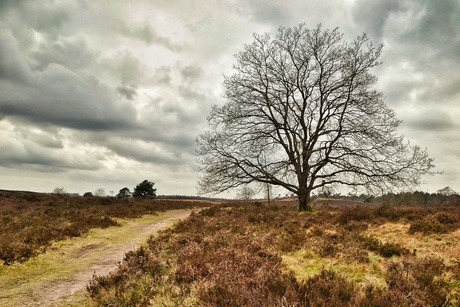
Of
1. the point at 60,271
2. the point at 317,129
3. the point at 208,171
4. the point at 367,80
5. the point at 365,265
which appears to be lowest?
the point at 60,271

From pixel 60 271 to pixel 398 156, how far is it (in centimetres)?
1555

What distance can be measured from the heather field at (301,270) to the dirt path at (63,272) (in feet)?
1.80

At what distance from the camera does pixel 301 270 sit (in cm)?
612

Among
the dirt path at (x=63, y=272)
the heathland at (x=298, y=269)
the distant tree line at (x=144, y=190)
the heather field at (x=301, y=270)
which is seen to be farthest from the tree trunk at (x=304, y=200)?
the distant tree line at (x=144, y=190)

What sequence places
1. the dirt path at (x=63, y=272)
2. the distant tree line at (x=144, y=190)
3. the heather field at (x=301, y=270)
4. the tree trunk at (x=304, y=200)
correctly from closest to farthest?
the heather field at (x=301, y=270) < the dirt path at (x=63, y=272) < the tree trunk at (x=304, y=200) < the distant tree line at (x=144, y=190)

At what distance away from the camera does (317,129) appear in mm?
16984

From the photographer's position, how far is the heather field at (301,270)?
439 centimetres

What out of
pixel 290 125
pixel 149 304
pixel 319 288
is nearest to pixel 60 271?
pixel 149 304

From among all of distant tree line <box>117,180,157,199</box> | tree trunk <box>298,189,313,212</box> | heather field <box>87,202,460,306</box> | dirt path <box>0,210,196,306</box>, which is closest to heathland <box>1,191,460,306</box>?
heather field <box>87,202,460,306</box>

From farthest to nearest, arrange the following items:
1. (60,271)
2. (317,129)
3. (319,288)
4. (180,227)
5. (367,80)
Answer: (317,129) < (367,80) < (180,227) < (60,271) < (319,288)

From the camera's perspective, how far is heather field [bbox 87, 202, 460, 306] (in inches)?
173

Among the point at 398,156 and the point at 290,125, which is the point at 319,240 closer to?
the point at 398,156

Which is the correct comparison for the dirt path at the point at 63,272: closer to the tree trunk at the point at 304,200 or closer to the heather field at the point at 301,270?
the heather field at the point at 301,270

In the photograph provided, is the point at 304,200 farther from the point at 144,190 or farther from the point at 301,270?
the point at 144,190
